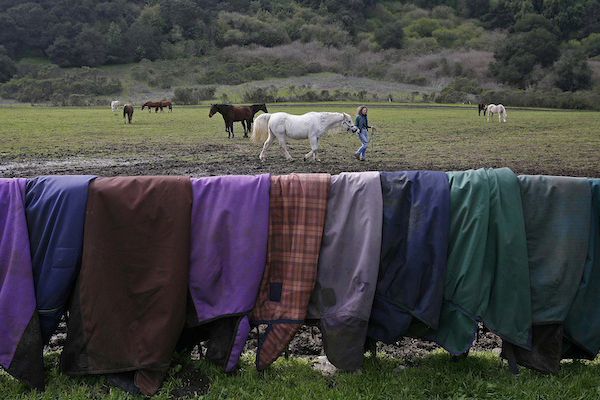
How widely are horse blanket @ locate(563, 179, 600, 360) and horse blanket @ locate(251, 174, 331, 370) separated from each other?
1630 millimetres

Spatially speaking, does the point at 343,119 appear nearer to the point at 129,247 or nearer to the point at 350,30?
the point at 129,247

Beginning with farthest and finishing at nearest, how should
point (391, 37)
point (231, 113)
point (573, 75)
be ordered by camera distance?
1. point (391, 37)
2. point (573, 75)
3. point (231, 113)

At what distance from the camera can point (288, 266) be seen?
318 cm

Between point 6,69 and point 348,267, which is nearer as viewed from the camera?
point 348,267

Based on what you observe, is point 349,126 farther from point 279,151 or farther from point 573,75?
point 573,75

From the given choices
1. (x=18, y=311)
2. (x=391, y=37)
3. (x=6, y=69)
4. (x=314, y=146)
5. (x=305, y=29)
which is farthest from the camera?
(x=305, y=29)

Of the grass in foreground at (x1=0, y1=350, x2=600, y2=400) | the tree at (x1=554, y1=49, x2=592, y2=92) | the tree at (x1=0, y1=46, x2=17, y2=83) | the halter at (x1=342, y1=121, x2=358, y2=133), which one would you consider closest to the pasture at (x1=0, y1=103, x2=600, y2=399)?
the grass in foreground at (x1=0, y1=350, x2=600, y2=400)

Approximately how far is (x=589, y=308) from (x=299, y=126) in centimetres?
1116

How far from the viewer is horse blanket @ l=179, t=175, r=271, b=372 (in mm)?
3100

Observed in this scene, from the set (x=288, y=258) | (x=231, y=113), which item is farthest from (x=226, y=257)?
(x=231, y=113)

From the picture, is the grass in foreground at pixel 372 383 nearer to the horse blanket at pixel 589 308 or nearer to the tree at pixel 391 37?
the horse blanket at pixel 589 308

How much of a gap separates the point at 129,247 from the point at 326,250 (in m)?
1.21

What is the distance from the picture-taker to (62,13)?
8575cm

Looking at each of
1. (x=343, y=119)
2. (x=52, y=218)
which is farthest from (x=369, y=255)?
(x=343, y=119)
